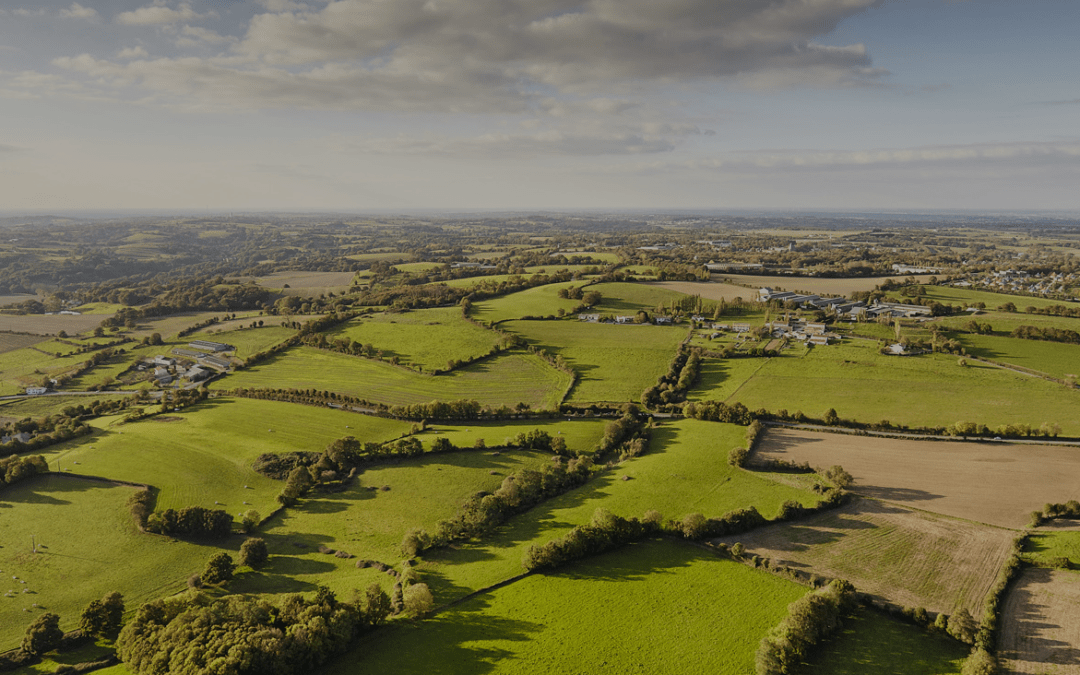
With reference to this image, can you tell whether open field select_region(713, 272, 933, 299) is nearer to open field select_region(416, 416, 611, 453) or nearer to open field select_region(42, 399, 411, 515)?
open field select_region(416, 416, 611, 453)

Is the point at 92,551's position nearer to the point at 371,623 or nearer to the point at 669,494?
the point at 371,623

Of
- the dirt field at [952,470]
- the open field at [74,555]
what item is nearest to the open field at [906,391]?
the dirt field at [952,470]

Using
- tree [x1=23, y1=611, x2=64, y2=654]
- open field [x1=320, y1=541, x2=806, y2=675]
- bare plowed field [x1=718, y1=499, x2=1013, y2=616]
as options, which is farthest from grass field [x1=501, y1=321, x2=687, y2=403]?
tree [x1=23, y1=611, x2=64, y2=654]

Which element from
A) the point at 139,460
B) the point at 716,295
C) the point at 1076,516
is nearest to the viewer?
the point at 1076,516

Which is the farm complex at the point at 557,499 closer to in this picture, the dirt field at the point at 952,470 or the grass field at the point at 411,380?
the dirt field at the point at 952,470

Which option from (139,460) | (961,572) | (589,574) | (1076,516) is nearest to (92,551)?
(139,460)

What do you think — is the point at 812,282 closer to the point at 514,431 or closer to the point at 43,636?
the point at 514,431
